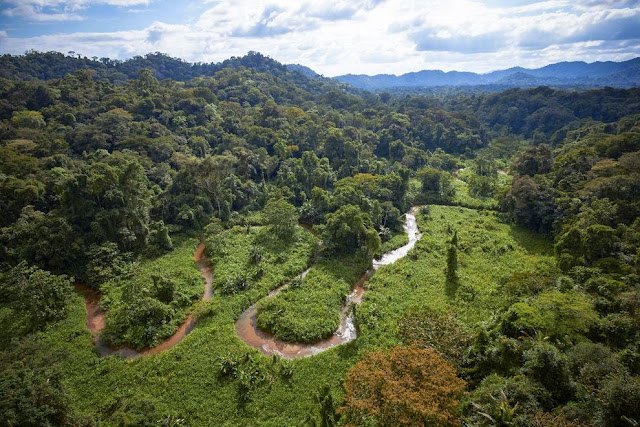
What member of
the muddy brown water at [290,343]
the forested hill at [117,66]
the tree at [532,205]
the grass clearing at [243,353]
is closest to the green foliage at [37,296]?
the grass clearing at [243,353]

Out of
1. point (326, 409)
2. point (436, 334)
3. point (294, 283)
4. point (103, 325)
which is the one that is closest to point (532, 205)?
point (436, 334)

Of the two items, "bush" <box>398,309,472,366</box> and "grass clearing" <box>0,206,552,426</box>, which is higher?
"bush" <box>398,309,472,366</box>

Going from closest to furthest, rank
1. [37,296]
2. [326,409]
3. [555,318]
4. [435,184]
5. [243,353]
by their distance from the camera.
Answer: [326,409], [555,318], [243,353], [37,296], [435,184]

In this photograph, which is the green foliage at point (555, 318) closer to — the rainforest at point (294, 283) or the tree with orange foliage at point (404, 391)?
the rainforest at point (294, 283)

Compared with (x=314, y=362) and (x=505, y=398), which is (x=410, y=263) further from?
(x=505, y=398)

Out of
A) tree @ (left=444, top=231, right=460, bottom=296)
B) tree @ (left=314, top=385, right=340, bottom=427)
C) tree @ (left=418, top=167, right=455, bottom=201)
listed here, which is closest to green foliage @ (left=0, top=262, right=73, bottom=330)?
tree @ (left=314, top=385, right=340, bottom=427)

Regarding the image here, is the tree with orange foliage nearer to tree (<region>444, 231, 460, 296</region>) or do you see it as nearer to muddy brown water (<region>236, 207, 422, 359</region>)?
muddy brown water (<region>236, 207, 422, 359</region>)

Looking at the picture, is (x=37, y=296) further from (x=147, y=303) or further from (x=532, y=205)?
(x=532, y=205)
